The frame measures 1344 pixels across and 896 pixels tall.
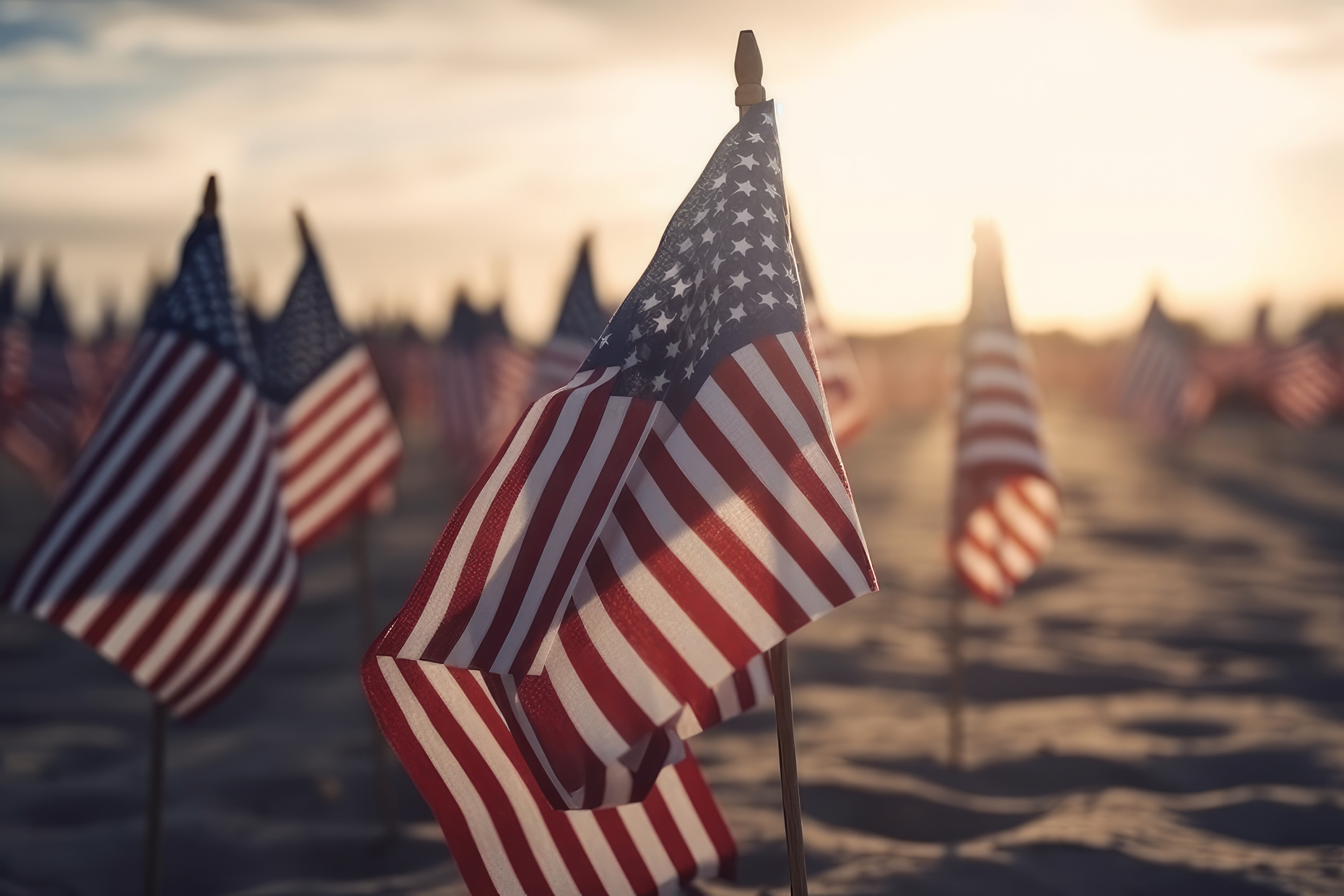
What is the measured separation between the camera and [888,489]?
94.1ft

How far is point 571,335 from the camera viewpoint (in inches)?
427

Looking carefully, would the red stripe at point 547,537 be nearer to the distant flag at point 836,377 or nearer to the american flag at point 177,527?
the american flag at point 177,527

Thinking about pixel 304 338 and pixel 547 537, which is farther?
pixel 304 338

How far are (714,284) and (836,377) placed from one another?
4741mm

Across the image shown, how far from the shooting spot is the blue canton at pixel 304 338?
23.2 ft

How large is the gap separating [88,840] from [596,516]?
18.9 ft

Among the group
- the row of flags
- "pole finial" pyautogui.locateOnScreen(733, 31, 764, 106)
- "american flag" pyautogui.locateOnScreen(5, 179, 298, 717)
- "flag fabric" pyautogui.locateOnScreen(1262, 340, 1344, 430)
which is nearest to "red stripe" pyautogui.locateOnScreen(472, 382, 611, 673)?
"pole finial" pyautogui.locateOnScreen(733, 31, 764, 106)

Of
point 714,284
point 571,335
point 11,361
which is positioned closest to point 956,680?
point 571,335

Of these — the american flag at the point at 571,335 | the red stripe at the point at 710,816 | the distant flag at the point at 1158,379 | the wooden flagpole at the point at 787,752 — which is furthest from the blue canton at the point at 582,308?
the distant flag at the point at 1158,379

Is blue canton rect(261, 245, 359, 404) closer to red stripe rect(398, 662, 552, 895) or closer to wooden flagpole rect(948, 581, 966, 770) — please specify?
red stripe rect(398, 662, 552, 895)

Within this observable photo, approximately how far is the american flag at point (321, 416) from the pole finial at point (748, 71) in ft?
12.7

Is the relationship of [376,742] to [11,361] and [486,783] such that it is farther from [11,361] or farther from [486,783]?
[11,361]

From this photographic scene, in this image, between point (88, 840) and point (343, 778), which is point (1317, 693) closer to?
point (343, 778)

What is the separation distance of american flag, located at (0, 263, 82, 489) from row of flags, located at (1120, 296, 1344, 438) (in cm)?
1801
